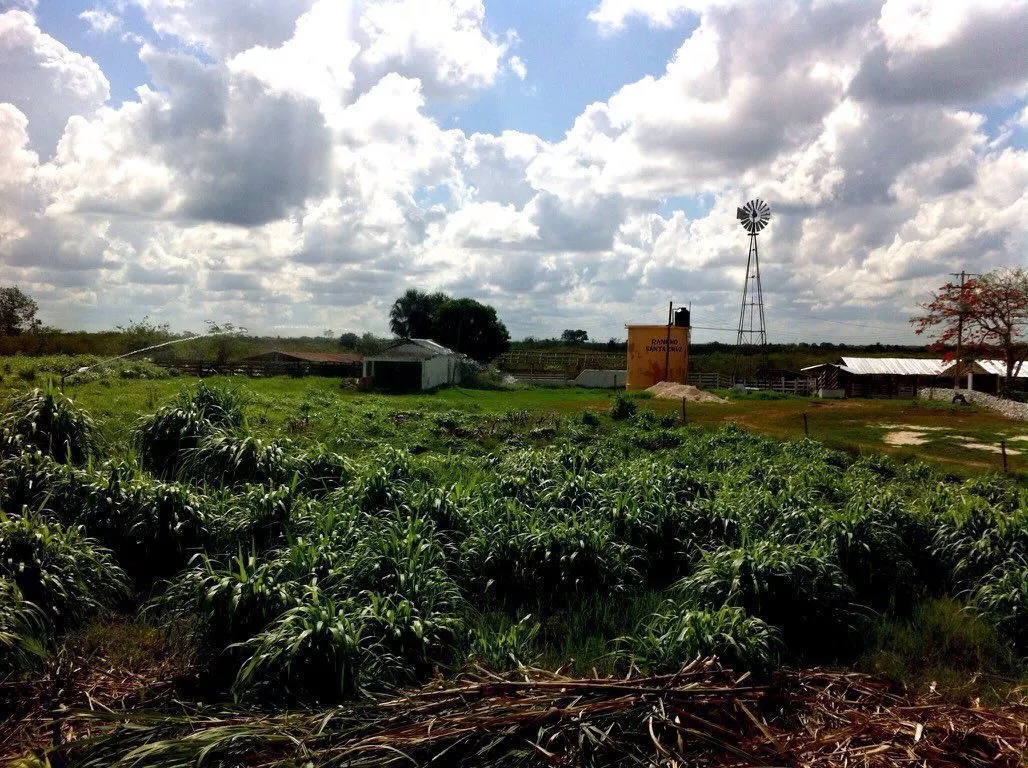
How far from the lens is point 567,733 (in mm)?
3668

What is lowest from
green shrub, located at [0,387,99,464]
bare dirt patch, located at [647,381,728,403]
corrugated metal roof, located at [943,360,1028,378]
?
bare dirt patch, located at [647,381,728,403]

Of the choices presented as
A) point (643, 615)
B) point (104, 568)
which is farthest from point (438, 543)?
point (104, 568)

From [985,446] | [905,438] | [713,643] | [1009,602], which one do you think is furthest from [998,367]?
[713,643]

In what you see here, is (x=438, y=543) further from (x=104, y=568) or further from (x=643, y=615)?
(x=104, y=568)

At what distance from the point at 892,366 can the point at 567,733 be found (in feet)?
158

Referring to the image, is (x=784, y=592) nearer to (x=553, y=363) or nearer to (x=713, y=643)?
(x=713, y=643)

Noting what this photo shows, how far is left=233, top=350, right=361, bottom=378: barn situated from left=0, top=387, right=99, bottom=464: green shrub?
27.6 metres

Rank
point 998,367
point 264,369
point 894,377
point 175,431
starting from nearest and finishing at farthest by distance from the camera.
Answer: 1. point 175,431
2. point 264,369
3. point 998,367
4. point 894,377

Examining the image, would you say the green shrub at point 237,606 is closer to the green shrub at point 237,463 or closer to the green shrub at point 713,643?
the green shrub at point 713,643

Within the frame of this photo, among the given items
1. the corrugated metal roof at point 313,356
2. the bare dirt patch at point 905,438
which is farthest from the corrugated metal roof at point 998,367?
the corrugated metal roof at point 313,356

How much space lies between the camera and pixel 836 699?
14.5 ft

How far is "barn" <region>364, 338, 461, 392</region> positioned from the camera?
107ft

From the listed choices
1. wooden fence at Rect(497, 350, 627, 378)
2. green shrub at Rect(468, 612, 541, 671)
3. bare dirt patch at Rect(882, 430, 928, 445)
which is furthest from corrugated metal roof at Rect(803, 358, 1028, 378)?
green shrub at Rect(468, 612, 541, 671)

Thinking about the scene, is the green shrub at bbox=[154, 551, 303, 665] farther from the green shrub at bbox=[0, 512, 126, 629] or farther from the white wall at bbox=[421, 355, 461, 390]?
the white wall at bbox=[421, 355, 461, 390]
